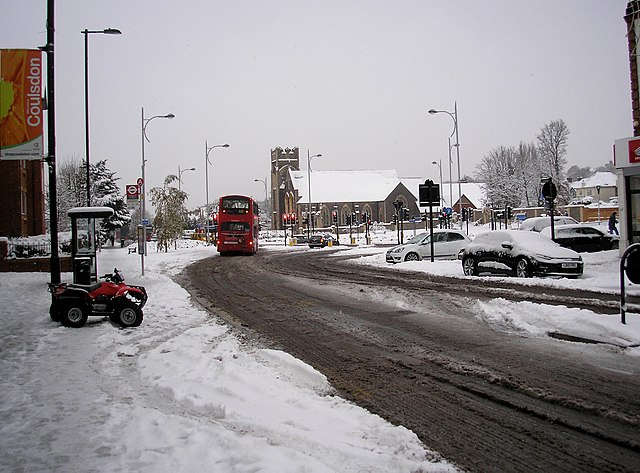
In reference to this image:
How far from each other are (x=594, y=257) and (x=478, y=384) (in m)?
19.1

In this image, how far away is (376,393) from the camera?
6055 mm

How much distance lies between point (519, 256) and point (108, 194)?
6346cm

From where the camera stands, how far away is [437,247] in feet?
88.8

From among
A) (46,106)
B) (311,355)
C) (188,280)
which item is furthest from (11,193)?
(311,355)

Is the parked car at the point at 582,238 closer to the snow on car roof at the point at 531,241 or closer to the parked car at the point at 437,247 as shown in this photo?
the parked car at the point at 437,247

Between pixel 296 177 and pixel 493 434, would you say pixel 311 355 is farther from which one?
pixel 296 177

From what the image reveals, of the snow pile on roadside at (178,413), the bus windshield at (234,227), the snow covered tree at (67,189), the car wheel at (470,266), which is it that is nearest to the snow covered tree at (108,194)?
the snow covered tree at (67,189)

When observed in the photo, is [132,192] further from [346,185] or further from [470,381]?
[346,185]

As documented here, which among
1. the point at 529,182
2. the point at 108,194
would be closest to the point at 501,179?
the point at 529,182

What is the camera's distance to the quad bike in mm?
10336

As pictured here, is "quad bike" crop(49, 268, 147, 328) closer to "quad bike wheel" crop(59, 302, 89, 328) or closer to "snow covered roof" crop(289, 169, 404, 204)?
"quad bike wheel" crop(59, 302, 89, 328)

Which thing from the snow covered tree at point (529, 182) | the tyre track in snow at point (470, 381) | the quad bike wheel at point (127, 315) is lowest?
the tyre track in snow at point (470, 381)

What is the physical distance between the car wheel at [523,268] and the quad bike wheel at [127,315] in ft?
40.6

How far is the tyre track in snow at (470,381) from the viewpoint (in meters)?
4.45
